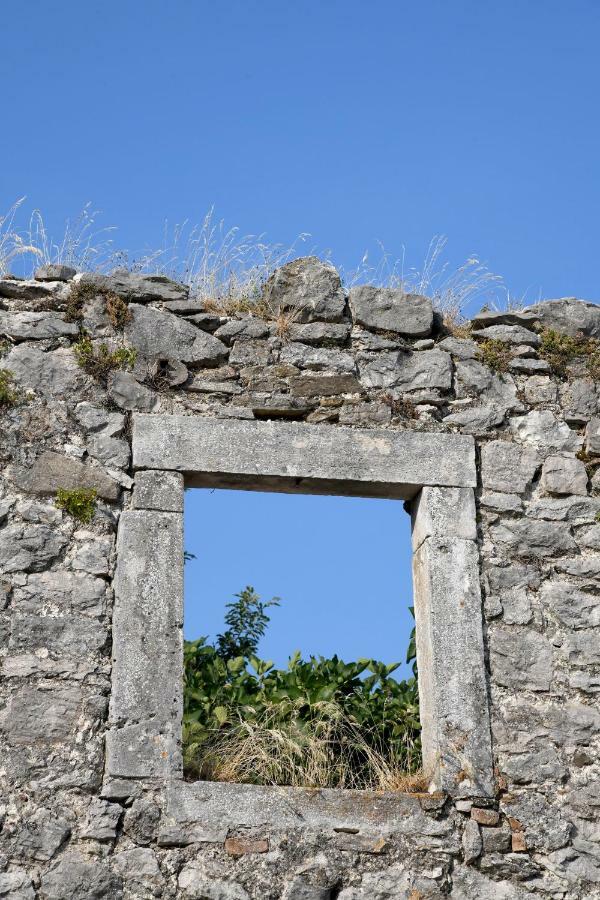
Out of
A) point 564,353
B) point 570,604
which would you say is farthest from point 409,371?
point 570,604

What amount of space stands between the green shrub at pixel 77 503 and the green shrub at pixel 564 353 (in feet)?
8.26

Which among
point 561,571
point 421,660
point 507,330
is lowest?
point 421,660

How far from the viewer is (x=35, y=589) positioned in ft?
18.5

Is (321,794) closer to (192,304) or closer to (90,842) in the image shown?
(90,842)

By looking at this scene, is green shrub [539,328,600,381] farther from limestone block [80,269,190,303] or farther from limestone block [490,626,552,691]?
limestone block [80,269,190,303]

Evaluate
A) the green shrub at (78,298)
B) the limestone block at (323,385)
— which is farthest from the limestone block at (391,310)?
the green shrub at (78,298)

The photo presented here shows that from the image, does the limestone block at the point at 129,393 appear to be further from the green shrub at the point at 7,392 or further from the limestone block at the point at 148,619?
the limestone block at the point at 148,619

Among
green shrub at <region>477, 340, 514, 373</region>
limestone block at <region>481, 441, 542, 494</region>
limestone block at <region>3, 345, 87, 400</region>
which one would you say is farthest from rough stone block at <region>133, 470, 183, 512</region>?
green shrub at <region>477, 340, 514, 373</region>

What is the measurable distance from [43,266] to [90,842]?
2.84m

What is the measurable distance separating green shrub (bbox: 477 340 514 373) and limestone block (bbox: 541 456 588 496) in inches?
21.6

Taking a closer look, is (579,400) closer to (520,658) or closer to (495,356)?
(495,356)

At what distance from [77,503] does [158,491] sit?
0.38 meters

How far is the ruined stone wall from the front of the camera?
5.29 meters

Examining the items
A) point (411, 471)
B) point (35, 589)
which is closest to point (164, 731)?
point (35, 589)
